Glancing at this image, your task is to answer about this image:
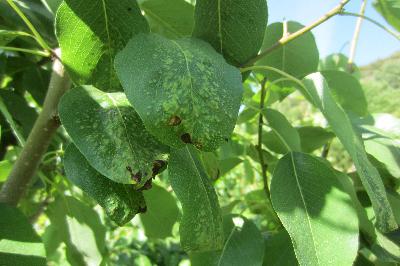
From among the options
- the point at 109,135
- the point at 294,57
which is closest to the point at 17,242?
the point at 109,135

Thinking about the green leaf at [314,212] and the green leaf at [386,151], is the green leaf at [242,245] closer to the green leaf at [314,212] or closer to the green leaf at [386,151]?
the green leaf at [314,212]

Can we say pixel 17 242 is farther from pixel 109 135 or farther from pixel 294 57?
pixel 294 57

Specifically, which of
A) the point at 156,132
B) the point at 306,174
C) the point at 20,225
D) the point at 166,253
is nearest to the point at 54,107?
the point at 20,225

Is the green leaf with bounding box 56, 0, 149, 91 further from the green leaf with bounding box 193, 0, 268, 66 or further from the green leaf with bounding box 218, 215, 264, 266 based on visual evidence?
the green leaf with bounding box 218, 215, 264, 266

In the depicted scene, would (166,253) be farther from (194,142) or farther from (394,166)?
(194,142)

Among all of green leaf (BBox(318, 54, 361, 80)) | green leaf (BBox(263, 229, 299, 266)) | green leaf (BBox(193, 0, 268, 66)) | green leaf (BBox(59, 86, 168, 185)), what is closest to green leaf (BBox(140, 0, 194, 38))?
green leaf (BBox(193, 0, 268, 66))
